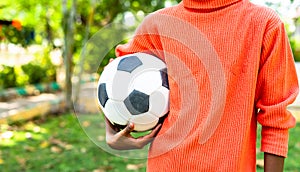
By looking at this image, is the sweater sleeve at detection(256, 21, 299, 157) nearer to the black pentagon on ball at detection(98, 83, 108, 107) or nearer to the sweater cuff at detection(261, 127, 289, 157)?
the sweater cuff at detection(261, 127, 289, 157)

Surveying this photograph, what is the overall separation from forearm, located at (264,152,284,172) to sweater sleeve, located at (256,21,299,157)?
0.06ft

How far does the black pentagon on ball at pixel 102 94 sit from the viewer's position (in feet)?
4.55

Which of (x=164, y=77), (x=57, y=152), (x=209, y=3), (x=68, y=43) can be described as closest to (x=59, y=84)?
(x=68, y=43)

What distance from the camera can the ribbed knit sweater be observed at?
1.17 m

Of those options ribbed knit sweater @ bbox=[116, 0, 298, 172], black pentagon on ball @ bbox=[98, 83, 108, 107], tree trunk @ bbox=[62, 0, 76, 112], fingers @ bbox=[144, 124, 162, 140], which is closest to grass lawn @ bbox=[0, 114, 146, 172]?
tree trunk @ bbox=[62, 0, 76, 112]

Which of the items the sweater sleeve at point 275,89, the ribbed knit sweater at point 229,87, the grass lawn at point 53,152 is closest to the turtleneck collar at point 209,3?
the ribbed knit sweater at point 229,87

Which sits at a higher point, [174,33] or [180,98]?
[174,33]

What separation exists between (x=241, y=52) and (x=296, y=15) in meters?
4.11

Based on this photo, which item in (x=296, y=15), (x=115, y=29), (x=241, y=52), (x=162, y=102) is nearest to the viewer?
(x=241, y=52)

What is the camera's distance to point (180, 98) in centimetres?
123

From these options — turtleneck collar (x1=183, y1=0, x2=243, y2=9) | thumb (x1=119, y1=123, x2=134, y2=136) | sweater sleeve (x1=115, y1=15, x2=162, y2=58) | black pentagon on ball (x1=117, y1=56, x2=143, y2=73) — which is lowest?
thumb (x1=119, y1=123, x2=134, y2=136)

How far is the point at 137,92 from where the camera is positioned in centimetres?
134

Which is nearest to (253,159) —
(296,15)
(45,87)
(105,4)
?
(296,15)

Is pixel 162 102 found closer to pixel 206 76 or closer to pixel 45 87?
Answer: pixel 206 76
